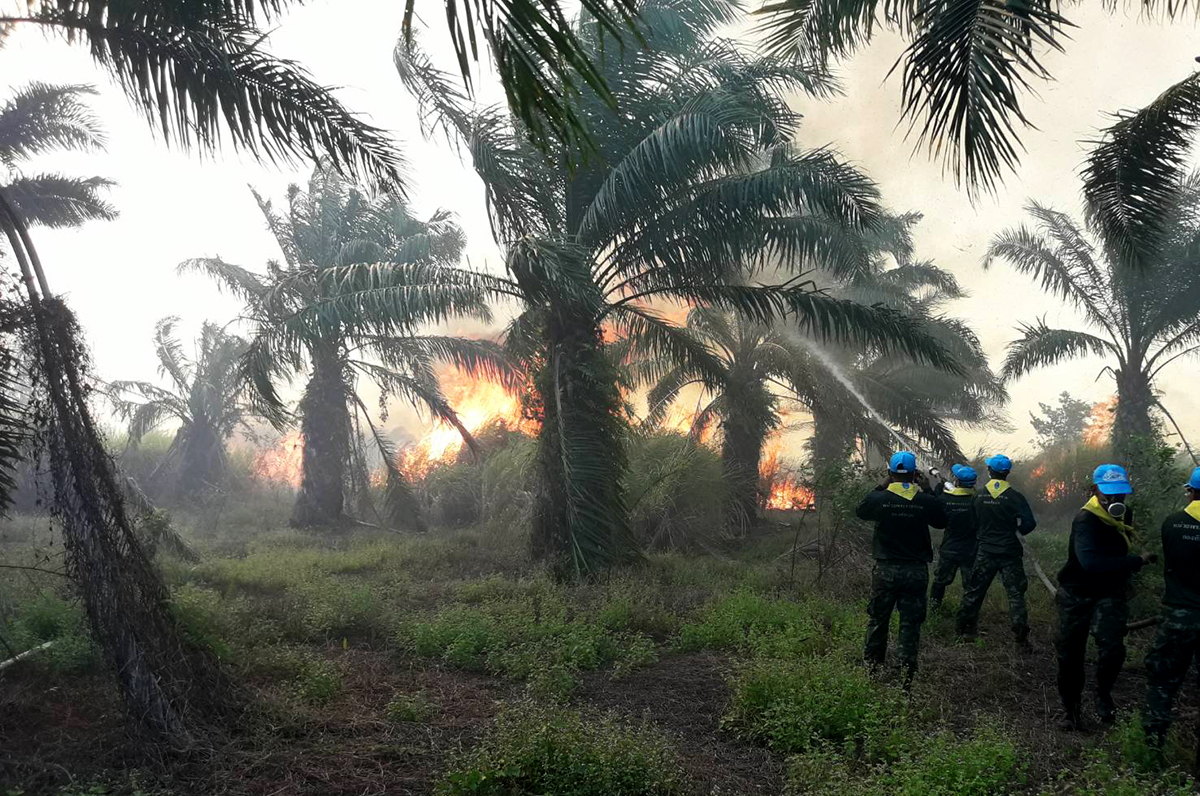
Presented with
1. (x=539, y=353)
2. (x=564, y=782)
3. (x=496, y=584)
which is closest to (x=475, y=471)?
(x=539, y=353)

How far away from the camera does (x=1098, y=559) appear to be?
544 centimetres

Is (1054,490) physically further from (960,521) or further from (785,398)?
(960,521)

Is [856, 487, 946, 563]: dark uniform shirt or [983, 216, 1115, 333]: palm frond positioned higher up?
[983, 216, 1115, 333]: palm frond

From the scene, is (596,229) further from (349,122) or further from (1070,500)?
(1070,500)

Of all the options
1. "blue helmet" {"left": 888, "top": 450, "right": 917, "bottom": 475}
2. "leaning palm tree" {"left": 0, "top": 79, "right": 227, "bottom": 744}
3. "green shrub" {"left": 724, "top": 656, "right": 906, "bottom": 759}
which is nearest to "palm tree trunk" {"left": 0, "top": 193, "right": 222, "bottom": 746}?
Answer: "leaning palm tree" {"left": 0, "top": 79, "right": 227, "bottom": 744}

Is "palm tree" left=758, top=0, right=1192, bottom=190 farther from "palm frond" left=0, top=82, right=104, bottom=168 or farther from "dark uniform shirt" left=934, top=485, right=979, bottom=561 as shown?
"palm frond" left=0, top=82, right=104, bottom=168

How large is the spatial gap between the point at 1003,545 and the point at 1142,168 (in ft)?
11.5

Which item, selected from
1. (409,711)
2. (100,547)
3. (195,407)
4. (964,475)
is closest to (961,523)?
(964,475)

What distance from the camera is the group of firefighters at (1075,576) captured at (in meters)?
5.02

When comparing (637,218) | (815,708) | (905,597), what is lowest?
(815,708)

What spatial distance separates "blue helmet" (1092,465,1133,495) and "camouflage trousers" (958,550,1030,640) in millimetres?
2454

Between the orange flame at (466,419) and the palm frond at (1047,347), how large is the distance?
11451 mm

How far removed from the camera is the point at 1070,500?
21.6 metres

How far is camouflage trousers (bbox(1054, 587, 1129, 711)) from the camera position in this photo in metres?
5.62
